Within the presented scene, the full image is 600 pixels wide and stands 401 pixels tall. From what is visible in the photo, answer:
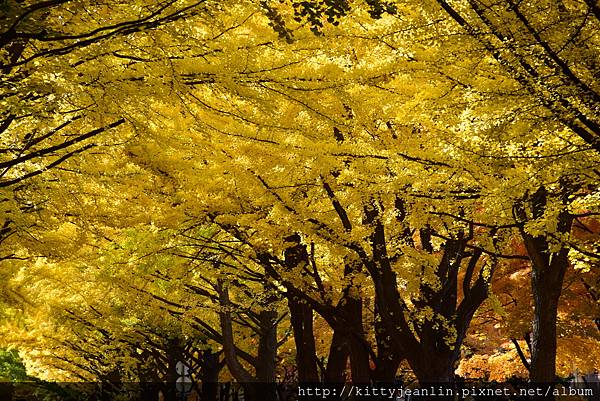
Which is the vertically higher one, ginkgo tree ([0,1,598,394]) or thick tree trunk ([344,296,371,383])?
ginkgo tree ([0,1,598,394])

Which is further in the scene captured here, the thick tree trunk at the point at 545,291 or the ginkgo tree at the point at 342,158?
the thick tree trunk at the point at 545,291

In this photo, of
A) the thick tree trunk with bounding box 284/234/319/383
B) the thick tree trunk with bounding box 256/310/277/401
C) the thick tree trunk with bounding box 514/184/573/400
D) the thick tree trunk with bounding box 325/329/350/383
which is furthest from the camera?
the thick tree trunk with bounding box 256/310/277/401

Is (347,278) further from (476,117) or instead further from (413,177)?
(476,117)

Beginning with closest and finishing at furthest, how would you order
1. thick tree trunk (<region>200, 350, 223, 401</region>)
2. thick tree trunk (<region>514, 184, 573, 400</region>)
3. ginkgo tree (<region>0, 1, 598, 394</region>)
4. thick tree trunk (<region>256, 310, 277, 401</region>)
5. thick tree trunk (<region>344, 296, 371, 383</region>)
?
ginkgo tree (<region>0, 1, 598, 394</region>) → thick tree trunk (<region>514, 184, 573, 400</region>) → thick tree trunk (<region>344, 296, 371, 383</region>) → thick tree trunk (<region>256, 310, 277, 401</region>) → thick tree trunk (<region>200, 350, 223, 401</region>)

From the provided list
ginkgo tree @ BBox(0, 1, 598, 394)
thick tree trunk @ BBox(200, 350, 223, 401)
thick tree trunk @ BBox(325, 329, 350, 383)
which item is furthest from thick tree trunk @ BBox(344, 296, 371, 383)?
→ thick tree trunk @ BBox(200, 350, 223, 401)

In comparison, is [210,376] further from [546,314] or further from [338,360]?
[546,314]

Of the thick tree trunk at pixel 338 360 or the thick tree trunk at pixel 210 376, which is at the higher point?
the thick tree trunk at pixel 210 376

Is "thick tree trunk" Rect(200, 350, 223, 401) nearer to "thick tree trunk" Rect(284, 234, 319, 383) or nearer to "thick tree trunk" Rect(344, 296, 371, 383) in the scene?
"thick tree trunk" Rect(284, 234, 319, 383)

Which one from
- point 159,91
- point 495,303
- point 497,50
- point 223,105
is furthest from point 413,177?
point 495,303

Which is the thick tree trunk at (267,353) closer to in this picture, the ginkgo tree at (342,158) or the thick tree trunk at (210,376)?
the ginkgo tree at (342,158)

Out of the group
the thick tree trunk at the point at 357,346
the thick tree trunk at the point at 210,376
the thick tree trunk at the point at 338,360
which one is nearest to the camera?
the thick tree trunk at the point at 357,346

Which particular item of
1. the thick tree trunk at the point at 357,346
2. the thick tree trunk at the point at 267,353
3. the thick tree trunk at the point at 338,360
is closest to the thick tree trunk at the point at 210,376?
the thick tree trunk at the point at 267,353

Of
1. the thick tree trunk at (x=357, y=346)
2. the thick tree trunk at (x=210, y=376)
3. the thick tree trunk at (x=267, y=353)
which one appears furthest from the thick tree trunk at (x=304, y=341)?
the thick tree trunk at (x=210, y=376)

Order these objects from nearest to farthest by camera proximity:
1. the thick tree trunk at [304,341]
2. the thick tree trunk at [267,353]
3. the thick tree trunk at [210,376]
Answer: the thick tree trunk at [304,341] → the thick tree trunk at [267,353] → the thick tree trunk at [210,376]
